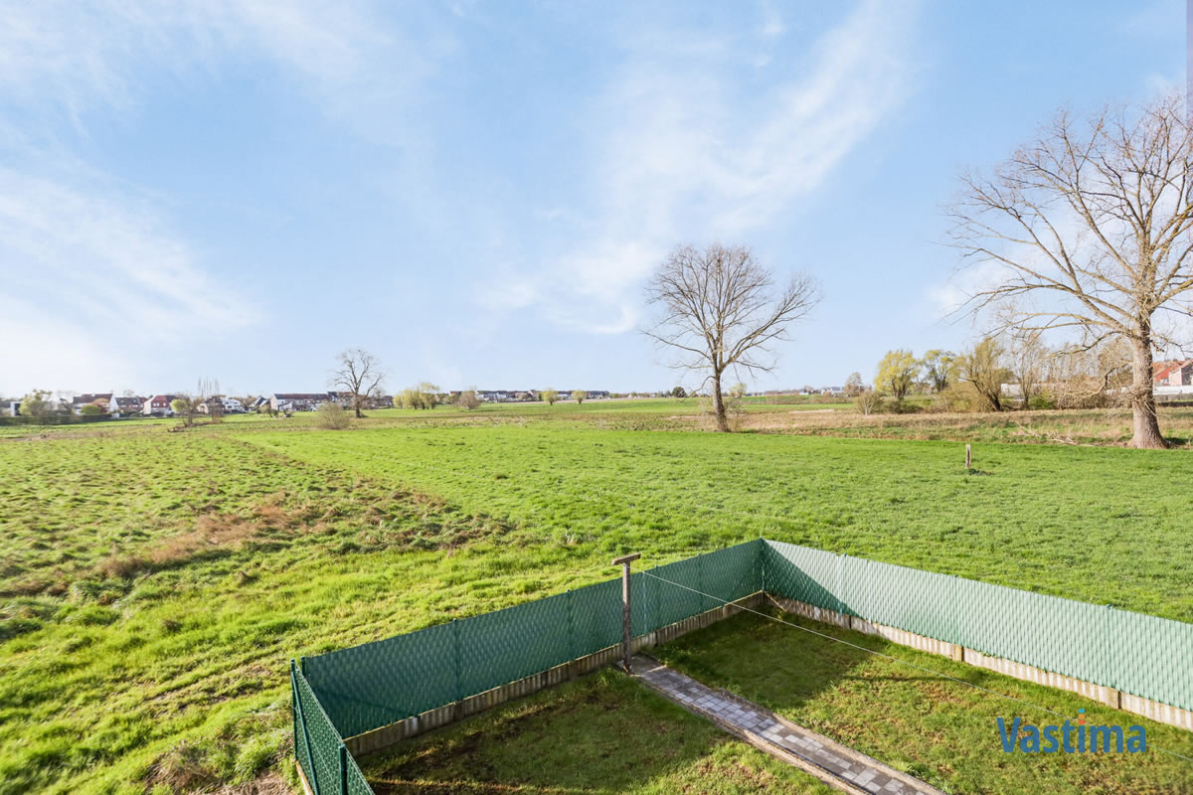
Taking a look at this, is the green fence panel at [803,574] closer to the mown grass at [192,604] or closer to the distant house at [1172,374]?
the mown grass at [192,604]

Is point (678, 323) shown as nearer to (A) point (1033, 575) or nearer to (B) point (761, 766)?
(A) point (1033, 575)

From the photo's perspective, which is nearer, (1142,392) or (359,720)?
(359,720)

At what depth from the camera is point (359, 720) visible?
729 centimetres

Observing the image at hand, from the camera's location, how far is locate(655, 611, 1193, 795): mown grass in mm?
6520

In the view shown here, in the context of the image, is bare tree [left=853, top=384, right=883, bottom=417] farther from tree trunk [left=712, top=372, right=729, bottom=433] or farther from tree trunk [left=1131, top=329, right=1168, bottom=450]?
tree trunk [left=1131, top=329, right=1168, bottom=450]

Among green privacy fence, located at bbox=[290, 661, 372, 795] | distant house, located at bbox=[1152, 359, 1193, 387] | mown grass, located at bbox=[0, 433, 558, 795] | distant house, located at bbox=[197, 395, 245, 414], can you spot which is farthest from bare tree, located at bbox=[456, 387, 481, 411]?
green privacy fence, located at bbox=[290, 661, 372, 795]

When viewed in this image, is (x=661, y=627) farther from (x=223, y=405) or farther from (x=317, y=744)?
(x=223, y=405)

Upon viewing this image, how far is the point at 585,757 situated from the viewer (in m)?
7.12

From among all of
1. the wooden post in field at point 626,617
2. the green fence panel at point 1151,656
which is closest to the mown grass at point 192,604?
the wooden post in field at point 626,617

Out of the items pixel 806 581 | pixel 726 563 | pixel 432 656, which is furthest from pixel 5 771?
pixel 806 581

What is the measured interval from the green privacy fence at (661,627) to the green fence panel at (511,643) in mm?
18

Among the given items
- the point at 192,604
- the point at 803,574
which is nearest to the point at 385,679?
the point at 192,604

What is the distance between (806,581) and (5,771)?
12.9 meters

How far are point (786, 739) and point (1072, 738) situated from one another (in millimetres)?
3802
